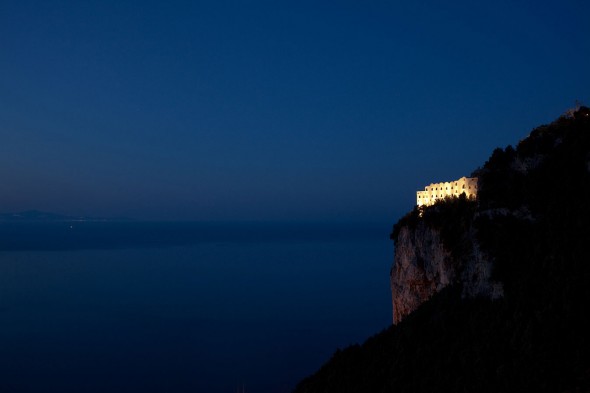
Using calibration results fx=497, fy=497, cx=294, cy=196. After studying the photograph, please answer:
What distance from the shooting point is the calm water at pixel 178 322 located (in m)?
63.2

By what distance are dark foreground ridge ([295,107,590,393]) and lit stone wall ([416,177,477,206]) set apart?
8.18 m

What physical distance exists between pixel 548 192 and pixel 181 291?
95.5 m

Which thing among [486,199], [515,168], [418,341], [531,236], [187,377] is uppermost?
[515,168]

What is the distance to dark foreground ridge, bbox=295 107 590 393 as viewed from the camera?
27.7 meters

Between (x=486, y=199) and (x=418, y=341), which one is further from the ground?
(x=486, y=199)

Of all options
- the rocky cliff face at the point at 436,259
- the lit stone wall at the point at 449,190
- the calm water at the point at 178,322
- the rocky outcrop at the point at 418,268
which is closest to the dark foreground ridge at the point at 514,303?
the rocky cliff face at the point at 436,259

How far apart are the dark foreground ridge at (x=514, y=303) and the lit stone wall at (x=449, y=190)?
818cm

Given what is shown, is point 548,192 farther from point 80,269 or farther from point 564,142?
point 80,269

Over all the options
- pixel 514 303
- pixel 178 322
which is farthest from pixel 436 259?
pixel 178 322

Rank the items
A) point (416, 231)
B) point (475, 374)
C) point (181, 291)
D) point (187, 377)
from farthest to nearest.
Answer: point (181, 291)
point (187, 377)
point (416, 231)
point (475, 374)

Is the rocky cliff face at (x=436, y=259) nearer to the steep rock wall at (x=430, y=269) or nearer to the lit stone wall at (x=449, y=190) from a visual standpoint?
the steep rock wall at (x=430, y=269)

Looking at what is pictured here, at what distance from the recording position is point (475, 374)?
29.8m

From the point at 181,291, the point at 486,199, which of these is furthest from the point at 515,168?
the point at 181,291

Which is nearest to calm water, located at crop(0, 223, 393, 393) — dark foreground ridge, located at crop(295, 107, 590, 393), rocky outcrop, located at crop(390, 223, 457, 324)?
rocky outcrop, located at crop(390, 223, 457, 324)
